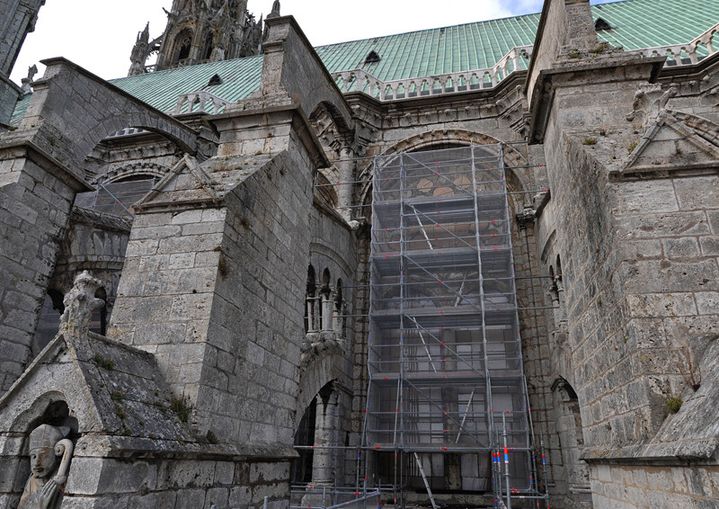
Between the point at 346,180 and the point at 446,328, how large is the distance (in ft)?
15.1

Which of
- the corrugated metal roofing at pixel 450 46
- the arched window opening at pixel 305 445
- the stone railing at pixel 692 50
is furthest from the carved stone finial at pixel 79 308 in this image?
the stone railing at pixel 692 50

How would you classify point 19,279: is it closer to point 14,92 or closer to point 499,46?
point 14,92

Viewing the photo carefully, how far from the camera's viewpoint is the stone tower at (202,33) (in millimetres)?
30406

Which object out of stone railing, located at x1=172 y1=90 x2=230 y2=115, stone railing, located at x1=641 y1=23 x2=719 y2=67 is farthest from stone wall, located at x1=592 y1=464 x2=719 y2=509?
stone railing, located at x1=172 y1=90 x2=230 y2=115

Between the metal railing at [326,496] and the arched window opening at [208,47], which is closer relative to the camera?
the metal railing at [326,496]

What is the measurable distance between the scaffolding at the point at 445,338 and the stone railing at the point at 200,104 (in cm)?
608

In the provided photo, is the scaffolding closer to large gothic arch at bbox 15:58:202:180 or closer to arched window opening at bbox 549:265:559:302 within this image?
arched window opening at bbox 549:265:559:302

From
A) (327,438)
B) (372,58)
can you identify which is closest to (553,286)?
(327,438)

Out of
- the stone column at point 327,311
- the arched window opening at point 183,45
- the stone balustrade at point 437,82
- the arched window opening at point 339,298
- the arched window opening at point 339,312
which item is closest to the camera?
the stone column at point 327,311

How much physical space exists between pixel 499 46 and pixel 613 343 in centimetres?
1584

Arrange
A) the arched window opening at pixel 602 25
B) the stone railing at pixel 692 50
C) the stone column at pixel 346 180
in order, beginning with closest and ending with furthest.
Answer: the stone railing at pixel 692 50
the stone column at pixel 346 180
the arched window opening at pixel 602 25

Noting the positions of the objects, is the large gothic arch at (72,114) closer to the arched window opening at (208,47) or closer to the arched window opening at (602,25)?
the arched window opening at (602,25)

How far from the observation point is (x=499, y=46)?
17.7 metres

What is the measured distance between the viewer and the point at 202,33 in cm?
3098
